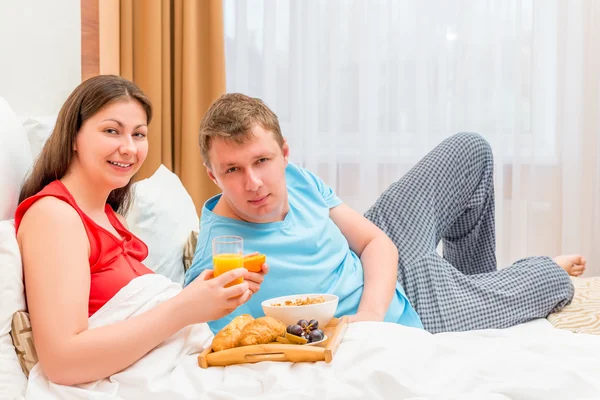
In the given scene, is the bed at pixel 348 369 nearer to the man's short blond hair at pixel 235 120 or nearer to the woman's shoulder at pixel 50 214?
the woman's shoulder at pixel 50 214

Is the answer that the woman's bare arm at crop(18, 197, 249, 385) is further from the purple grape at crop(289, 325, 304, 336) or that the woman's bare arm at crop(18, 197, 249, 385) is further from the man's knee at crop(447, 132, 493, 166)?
the man's knee at crop(447, 132, 493, 166)

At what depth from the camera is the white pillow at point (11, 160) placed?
1413 mm

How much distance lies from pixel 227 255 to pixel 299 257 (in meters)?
0.39

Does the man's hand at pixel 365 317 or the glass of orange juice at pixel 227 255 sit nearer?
the glass of orange juice at pixel 227 255

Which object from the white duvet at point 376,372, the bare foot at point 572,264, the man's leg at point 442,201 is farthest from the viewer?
the bare foot at point 572,264

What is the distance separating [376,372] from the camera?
3.51ft

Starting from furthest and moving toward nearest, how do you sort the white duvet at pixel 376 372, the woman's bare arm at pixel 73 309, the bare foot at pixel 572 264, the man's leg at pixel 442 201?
the bare foot at pixel 572 264
the man's leg at pixel 442 201
the woman's bare arm at pixel 73 309
the white duvet at pixel 376 372

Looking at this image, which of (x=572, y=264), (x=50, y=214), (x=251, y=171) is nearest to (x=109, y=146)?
(x=50, y=214)

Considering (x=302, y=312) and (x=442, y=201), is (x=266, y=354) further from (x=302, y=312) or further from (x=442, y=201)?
(x=442, y=201)

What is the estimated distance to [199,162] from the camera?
125 inches

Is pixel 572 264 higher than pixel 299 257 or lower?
lower

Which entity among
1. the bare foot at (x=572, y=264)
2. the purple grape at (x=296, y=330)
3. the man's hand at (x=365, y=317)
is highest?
the purple grape at (x=296, y=330)

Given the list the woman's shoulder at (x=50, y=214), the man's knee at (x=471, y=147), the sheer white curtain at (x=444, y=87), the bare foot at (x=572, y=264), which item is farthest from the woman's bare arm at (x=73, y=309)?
the sheer white curtain at (x=444, y=87)

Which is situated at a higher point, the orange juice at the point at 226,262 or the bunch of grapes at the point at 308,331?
the orange juice at the point at 226,262
